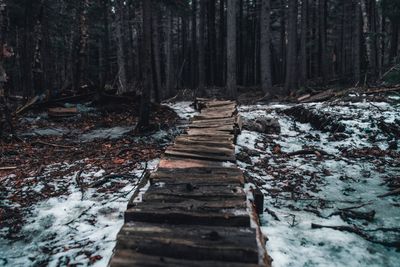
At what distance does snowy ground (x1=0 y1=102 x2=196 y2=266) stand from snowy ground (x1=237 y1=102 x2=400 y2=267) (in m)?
2.08

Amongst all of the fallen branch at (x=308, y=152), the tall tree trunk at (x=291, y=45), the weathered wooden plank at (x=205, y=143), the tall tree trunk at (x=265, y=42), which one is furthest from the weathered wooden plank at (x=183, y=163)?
the tall tree trunk at (x=291, y=45)

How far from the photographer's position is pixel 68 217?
205 inches

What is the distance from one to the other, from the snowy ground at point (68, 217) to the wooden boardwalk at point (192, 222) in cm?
68

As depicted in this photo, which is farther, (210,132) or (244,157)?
(210,132)

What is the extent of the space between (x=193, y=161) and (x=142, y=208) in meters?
2.19

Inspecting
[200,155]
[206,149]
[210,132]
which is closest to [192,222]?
[200,155]

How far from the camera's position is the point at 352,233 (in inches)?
186

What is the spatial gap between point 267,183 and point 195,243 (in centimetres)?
372

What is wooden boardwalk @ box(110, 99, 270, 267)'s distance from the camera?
2.96 meters

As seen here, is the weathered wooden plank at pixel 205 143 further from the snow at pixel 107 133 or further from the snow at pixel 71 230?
the snow at pixel 107 133

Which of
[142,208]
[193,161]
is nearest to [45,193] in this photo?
[193,161]

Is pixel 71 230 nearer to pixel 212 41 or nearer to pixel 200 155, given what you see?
pixel 200 155

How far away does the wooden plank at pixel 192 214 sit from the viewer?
3562 millimetres

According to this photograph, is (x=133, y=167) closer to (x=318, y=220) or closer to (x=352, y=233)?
(x=318, y=220)
